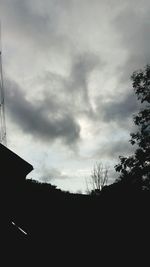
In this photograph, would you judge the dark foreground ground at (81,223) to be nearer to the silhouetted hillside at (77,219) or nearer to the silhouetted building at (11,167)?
the silhouetted hillside at (77,219)

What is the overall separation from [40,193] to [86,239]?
5.35 metres

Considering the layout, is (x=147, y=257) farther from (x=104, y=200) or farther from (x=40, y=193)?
(x=40, y=193)

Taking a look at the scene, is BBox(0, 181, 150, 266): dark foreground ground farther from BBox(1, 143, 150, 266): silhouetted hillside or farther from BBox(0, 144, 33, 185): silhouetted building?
BBox(0, 144, 33, 185): silhouetted building

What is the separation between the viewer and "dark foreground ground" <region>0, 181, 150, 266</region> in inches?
Answer: 642

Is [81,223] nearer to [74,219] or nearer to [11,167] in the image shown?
[74,219]

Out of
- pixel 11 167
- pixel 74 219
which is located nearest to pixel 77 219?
pixel 74 219

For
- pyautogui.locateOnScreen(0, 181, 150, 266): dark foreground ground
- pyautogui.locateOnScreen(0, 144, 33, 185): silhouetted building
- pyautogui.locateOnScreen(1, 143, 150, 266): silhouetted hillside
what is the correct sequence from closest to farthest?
pyautogui.locateOnScreen(0, 181, 150, 266): dark foreground ground, pyautogui.locateOnScreen(1, 143, 150, 266): silhouetted hillside, pyautogui.locateOnScreen(0, 144, 33, 185): silhouetted building

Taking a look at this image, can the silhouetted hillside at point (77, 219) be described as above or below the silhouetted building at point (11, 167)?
below

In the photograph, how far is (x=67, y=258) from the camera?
15.5 m

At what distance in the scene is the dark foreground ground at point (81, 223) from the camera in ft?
53.5

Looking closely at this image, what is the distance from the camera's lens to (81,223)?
70.8 feet

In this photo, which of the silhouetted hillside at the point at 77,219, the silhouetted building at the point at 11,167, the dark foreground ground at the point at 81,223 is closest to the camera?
the dark foreground ground at the point at 81,223

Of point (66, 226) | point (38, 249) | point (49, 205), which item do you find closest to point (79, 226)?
point (66, 226)

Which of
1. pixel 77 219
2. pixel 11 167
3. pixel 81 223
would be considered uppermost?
pixel 11 167
